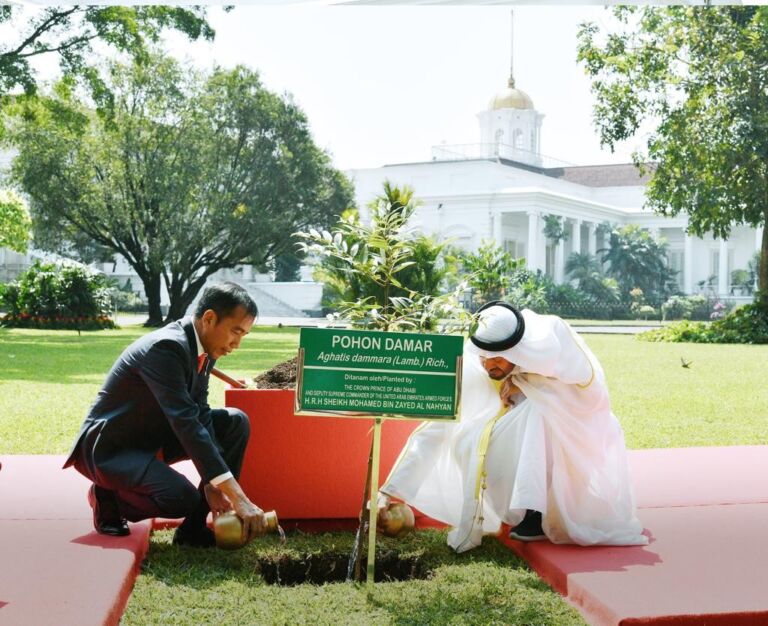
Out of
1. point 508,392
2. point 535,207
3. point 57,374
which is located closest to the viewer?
point 508,392

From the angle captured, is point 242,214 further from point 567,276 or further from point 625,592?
point 625,592

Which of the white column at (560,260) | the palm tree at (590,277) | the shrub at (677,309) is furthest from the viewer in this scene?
the white column at (560,260)

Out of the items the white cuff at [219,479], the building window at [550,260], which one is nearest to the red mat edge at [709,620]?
the white cuff at [219,479]

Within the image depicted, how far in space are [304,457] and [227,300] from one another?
34.8 inches

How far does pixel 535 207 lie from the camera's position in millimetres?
44656

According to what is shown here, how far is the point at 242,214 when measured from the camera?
27.7 m

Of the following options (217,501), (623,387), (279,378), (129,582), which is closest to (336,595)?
(217,501)

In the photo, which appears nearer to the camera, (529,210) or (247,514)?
(247,514)

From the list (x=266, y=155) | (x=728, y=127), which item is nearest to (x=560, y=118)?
(x=266, y=155)

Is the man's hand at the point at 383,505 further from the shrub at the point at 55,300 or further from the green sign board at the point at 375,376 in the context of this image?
the shrub at the point at 55,300

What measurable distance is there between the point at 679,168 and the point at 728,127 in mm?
1309

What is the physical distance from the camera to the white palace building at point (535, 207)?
146 ft

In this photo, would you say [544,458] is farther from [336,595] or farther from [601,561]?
[336,595]

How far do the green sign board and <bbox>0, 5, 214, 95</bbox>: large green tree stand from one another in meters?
15.8
